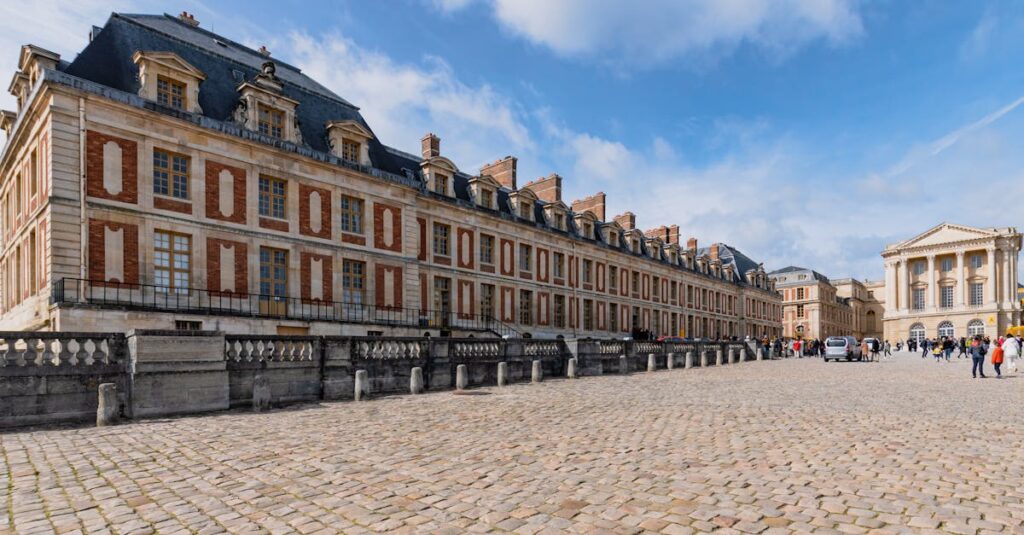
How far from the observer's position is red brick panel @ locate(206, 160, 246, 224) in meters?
19.9

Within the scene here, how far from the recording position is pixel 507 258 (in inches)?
1296

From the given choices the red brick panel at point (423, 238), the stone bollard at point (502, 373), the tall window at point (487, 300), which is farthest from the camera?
the tall window at point (487, 300)

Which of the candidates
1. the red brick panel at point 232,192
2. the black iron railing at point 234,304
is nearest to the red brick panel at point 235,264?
the black iron railing at point 234,304

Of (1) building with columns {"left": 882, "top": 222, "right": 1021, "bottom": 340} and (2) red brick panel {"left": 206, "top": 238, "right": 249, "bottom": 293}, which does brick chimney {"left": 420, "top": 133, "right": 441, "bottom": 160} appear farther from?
(1) building with columns {"left": 882, "top": 222, "right": 1021, "bottom": 340}

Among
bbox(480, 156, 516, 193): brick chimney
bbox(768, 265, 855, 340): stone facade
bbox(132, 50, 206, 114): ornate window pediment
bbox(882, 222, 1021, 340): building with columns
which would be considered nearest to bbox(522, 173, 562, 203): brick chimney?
bbox(480, 156, 516, 193): brick chimney

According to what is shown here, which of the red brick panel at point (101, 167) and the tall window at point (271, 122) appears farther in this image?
the tall window at point (271, 122)

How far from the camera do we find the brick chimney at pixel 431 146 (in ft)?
103

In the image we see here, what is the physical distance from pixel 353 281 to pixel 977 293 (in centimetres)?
8538

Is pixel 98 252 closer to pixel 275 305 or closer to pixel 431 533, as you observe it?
pixel 275 305

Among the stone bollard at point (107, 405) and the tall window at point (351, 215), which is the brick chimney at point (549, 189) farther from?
the stone bollard at point (107, 405)

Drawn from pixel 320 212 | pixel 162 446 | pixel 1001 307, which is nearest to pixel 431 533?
pixel 162 446

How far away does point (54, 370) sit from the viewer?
9281 millimetres

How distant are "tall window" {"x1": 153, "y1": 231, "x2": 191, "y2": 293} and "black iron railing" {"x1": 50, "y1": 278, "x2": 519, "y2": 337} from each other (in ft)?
0.86

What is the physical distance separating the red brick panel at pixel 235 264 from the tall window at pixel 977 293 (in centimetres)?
8906
